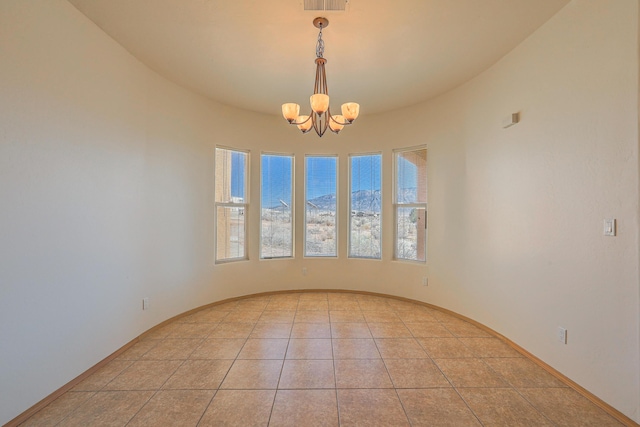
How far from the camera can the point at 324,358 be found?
265 centimetres

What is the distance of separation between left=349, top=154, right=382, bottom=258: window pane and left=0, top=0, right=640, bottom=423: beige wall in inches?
36.6

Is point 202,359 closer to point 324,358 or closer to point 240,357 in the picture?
point 240,357

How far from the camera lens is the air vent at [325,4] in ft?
6.84

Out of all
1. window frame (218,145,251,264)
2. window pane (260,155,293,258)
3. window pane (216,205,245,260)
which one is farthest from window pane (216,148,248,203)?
window pane (260,155,293,258)

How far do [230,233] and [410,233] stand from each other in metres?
2.68

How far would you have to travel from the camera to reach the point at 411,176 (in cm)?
440

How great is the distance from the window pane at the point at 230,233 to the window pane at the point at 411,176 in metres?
2.45

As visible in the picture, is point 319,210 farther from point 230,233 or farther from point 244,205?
point 230,233

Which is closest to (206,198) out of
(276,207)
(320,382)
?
(276,207)

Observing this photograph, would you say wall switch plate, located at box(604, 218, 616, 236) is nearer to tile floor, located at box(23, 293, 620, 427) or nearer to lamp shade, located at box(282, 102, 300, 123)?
tile floor, located at box(23, 293, 620, 427)

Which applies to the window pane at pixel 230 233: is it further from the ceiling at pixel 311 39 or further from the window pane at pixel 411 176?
the window pane at pixel 411 176

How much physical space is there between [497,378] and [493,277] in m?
1.08

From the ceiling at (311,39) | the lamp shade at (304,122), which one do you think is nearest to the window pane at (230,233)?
the ceiling at (311,39)

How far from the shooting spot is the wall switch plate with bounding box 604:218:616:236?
191cm
